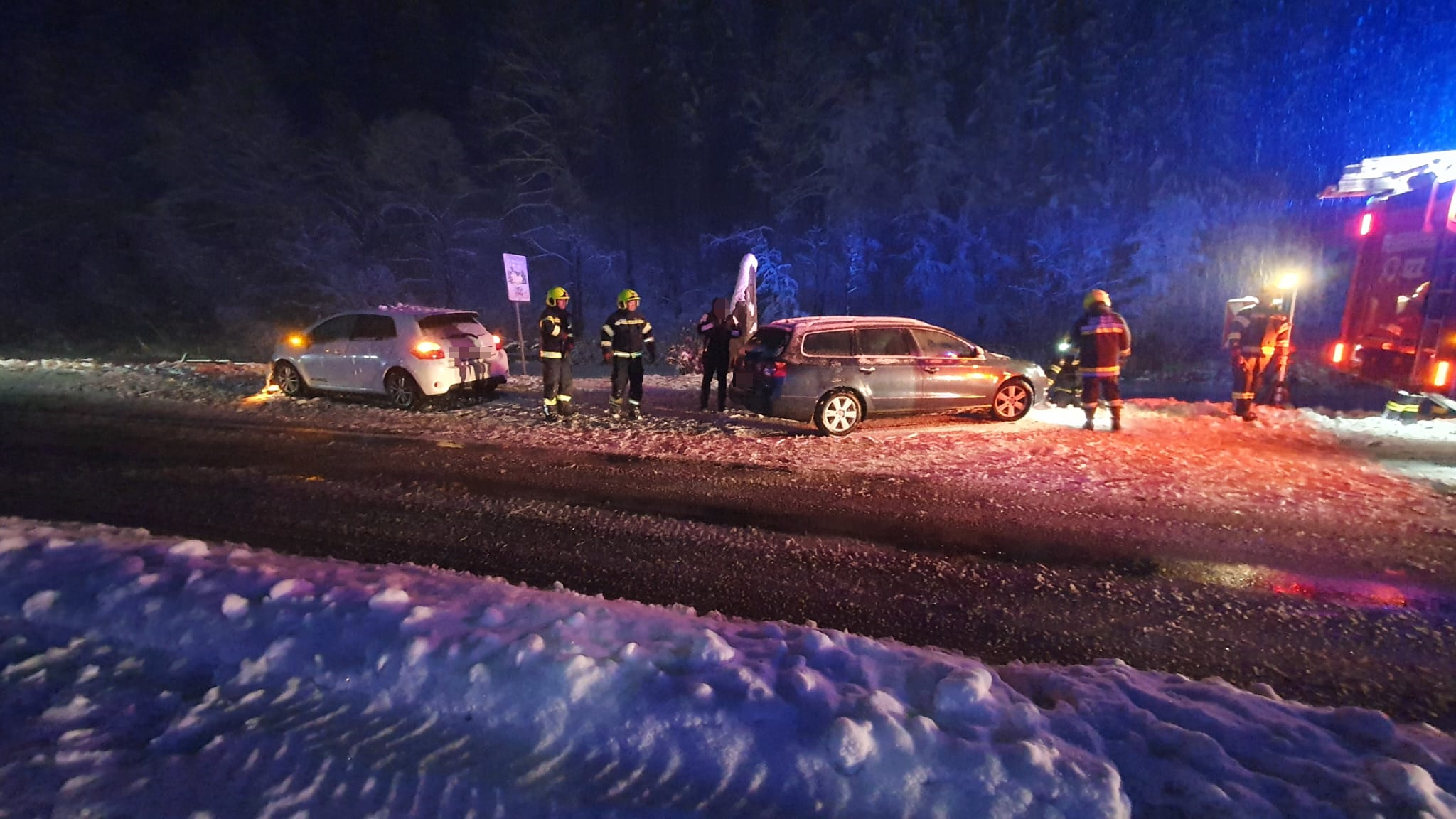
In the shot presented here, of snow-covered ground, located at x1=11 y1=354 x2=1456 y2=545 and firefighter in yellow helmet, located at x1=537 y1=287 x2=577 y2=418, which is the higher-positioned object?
firefighter in yellow helmet, located at x1=537 y1=287 x2=577 y2=418

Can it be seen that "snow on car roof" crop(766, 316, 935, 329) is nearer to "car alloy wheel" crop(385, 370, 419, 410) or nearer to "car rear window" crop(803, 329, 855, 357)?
"car rear window" crop(803, 329, 855, 357)

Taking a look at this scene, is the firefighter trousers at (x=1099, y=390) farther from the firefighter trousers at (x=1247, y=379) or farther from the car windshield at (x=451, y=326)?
the car windshield at (x=451, y=326)

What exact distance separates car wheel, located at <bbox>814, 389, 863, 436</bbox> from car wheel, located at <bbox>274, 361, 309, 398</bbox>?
362 inches

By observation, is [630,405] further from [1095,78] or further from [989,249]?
[1095,78]

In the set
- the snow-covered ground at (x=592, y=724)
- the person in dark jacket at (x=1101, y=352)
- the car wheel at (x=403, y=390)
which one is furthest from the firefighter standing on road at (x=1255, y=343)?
the car wheel at (x=403, y=390)

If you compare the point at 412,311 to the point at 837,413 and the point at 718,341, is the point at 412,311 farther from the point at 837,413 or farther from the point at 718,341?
the point at 837,413

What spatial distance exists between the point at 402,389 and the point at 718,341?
5.23 m

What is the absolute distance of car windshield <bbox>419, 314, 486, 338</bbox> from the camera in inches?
422

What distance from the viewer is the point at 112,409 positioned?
10.5 meters

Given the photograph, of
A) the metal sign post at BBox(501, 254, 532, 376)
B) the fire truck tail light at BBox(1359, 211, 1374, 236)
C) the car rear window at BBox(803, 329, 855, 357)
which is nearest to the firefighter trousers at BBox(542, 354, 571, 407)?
the car rear window at BBox(803, 329, 855, 357)

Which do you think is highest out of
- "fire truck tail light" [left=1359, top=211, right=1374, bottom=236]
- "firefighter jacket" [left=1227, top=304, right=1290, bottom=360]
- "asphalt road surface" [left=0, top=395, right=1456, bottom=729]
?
Result: "fire truck tail light" [left=1359, top=211, right=1374, bottom=236]

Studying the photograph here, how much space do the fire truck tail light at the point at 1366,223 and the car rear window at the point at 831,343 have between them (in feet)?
25.9

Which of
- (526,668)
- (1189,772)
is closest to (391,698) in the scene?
(526,668)

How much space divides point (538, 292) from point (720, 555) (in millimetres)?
27849
